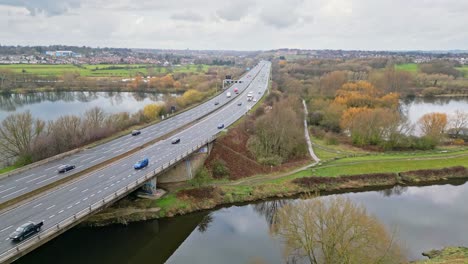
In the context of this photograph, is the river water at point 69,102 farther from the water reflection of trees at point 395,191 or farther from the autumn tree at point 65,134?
the water reflection of trees at point 395,191

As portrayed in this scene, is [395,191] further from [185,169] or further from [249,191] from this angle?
[185,169]

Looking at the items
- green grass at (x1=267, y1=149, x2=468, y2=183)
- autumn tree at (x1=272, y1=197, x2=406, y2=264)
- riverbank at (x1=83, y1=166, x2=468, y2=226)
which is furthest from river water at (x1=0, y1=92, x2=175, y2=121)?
autumn tree at (x1=272, y1=197, x2=406, y2=264)

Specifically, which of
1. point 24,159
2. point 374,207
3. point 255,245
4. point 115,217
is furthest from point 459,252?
point 24,159

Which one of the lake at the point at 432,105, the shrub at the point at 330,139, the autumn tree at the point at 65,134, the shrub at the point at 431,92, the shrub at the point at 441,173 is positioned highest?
the shrub at the point at 431,92

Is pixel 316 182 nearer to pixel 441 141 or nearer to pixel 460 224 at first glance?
pixel 460 224

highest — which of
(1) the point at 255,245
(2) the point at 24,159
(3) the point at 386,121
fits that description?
(3) the point at 386,121

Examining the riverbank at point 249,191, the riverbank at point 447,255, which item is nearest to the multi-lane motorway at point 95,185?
the riverbank at point 249,191

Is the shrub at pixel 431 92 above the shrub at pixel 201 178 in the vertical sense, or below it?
above
